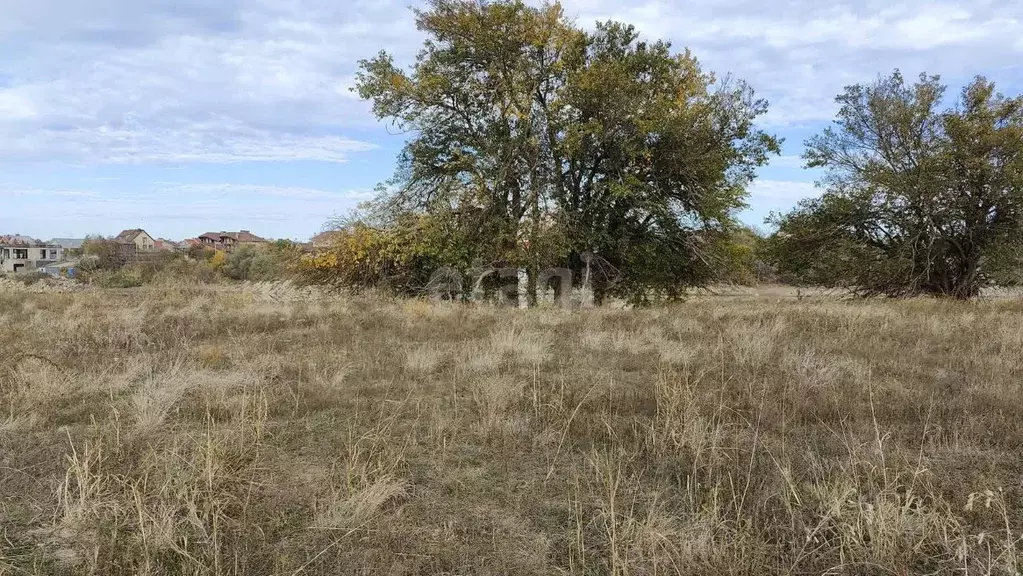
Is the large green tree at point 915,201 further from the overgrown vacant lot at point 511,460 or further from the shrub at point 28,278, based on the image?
the shrub at point 28,278

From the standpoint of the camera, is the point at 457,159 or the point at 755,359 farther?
the point at 457,159

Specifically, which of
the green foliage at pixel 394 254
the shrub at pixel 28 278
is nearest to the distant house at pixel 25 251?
the shrub at pixel 28 278

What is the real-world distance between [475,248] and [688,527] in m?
13.5

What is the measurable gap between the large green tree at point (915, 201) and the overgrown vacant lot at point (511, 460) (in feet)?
41.4

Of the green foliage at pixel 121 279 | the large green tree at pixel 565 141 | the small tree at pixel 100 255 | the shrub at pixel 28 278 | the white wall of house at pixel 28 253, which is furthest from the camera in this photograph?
the white wall of house at pixel 28 253

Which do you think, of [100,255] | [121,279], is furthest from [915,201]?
[100,255]

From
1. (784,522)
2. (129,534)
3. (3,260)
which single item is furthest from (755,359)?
(3,260)

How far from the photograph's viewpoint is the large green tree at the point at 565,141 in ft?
47.9

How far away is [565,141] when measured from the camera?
14289mm

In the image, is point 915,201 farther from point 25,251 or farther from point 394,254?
point 25,251

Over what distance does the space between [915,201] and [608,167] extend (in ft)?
34.1

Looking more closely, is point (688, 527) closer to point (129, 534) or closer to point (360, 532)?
point (360, 532)

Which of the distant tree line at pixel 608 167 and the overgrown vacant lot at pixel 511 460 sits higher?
the distant tree line at pixel 608 167

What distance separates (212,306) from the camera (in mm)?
11953
